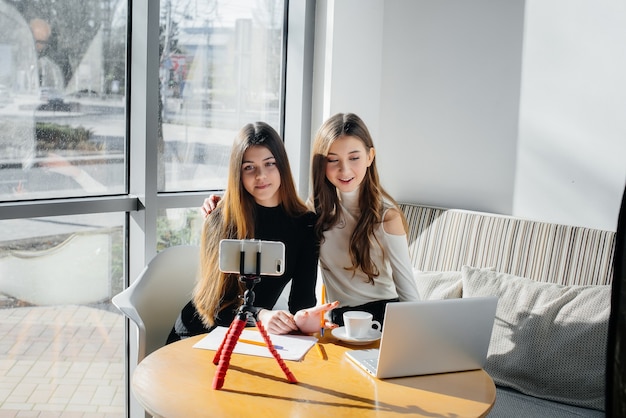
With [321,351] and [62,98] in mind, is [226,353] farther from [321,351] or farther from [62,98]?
[62,98]

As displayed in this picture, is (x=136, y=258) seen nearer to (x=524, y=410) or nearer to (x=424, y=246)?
(x=424, y=246)

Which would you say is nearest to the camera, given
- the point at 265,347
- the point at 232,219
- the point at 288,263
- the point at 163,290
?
the point at 265,347

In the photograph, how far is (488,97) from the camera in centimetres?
305

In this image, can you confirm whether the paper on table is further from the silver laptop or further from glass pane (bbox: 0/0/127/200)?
glass pane (bbox: 0/0/127/200)

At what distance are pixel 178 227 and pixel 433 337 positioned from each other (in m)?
1.68

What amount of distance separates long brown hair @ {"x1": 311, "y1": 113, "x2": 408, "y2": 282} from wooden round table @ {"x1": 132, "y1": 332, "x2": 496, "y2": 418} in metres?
0.63

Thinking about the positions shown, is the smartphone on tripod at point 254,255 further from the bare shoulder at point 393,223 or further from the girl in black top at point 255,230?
the bare shoulder at point 393,223

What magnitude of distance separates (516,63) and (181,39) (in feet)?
4.99

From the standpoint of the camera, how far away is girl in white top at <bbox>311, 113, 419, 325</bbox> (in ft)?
7.98

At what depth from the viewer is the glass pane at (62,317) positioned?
2564 millimetres

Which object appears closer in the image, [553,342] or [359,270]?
[553,342]

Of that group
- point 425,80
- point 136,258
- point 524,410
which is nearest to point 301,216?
point 136,258

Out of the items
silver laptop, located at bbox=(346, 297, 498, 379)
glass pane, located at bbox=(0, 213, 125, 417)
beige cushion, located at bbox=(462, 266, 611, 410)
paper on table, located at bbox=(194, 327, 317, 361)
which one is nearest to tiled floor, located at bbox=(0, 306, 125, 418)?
glass pane, located at bbox=(0, 213, 125, 417)

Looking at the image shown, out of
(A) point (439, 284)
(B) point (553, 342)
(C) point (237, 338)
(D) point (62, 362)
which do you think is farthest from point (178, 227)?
(B) point (553, 342)
